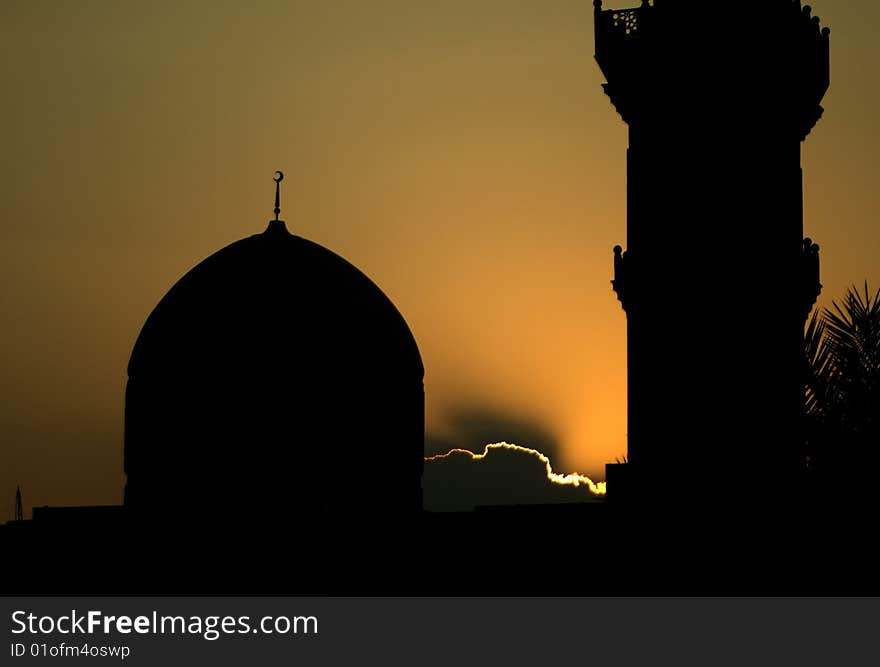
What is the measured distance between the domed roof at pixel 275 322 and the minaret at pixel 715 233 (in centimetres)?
413

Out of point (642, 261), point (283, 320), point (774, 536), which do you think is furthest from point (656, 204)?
point (774, 536)

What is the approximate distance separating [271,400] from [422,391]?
2559mm

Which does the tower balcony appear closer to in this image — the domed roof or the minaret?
the minaret

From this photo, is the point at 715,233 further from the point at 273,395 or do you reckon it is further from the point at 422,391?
the point at 273,395

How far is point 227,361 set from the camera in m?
25.8

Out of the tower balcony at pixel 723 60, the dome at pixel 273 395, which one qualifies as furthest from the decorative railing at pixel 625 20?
the dome at pixel 273 395

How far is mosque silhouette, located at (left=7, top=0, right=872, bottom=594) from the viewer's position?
23094mm

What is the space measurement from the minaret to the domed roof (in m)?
4.13

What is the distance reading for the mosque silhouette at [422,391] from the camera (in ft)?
75.8

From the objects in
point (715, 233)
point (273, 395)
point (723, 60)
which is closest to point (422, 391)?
point (273, 395)

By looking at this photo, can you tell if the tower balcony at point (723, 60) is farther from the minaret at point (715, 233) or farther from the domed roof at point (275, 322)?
the domed roof at point (275, 322)

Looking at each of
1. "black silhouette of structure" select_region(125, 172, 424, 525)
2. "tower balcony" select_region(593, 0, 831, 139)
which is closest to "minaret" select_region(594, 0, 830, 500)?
"tower balcony" select_region(593, 0, 831, 139)

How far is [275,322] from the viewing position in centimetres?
2597

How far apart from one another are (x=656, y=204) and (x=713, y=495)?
4950mm
